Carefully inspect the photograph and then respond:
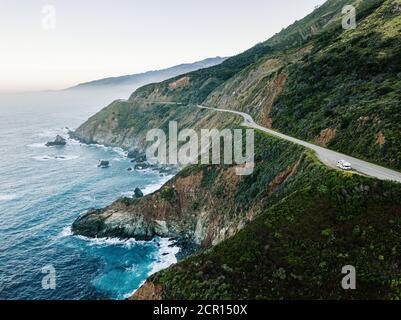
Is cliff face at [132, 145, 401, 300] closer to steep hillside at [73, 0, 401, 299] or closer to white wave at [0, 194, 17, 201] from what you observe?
steep hillside at [73, 0, 401, 299]

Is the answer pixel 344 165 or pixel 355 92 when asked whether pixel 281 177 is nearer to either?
pixel 344 165

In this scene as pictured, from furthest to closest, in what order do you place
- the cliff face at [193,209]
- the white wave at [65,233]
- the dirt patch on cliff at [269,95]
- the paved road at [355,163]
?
1. the dirt patch on cliff at [269,95]
2. the white wave at [65,233]
3. the cliff face at [193,209]
4. the paved road at [355,163]

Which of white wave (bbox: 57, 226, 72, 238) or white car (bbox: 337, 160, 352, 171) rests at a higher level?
white car (bbox: 337, 160, 352, 171)

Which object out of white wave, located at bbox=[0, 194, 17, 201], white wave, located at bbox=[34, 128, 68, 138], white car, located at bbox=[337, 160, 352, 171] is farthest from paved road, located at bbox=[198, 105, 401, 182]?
white wave, located at bbox=[34, 128, 68, 138]

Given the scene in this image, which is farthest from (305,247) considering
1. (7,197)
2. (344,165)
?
(7,197)

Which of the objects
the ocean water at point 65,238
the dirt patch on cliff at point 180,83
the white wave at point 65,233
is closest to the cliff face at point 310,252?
the ocean water at point 65,238

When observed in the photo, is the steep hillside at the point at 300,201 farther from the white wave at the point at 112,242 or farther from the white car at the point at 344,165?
the white car at the point at 344,165
